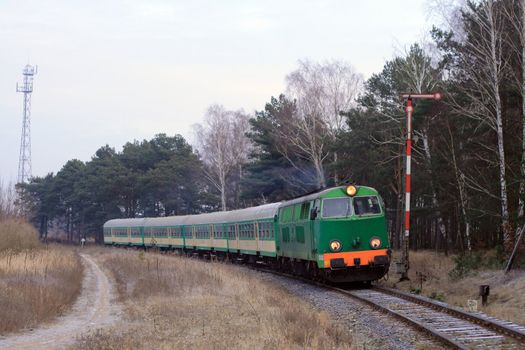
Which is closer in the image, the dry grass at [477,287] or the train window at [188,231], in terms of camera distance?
the dry grass at [477,287]

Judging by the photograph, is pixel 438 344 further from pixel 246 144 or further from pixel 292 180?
pixel 246 144

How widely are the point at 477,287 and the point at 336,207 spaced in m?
4.32

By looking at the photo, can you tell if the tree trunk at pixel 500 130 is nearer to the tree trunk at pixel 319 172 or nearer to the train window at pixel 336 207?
the train window at pixel 336 207

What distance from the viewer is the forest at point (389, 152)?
73.4 feet

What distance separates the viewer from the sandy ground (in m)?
10.6

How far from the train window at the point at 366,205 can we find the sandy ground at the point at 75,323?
7198 millimetres

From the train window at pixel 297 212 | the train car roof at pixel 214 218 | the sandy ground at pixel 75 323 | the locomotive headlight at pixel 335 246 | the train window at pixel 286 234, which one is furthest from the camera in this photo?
the train car roof at pixel 214 218

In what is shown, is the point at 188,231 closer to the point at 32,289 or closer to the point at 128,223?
the point at 128,223

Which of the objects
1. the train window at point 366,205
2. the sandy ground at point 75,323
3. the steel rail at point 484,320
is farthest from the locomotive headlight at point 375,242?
the sandy ground at point 75,323

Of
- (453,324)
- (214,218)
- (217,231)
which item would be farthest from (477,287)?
(214,218)

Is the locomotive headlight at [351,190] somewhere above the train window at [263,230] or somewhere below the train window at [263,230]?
above

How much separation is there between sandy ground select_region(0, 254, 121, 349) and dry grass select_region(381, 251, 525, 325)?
782 cm

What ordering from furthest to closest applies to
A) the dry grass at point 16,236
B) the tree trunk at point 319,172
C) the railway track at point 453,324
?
the tree trunk at point 319,172
the dry grass at point 16,236
the railway track at point 453,324

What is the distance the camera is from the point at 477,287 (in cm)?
1711
